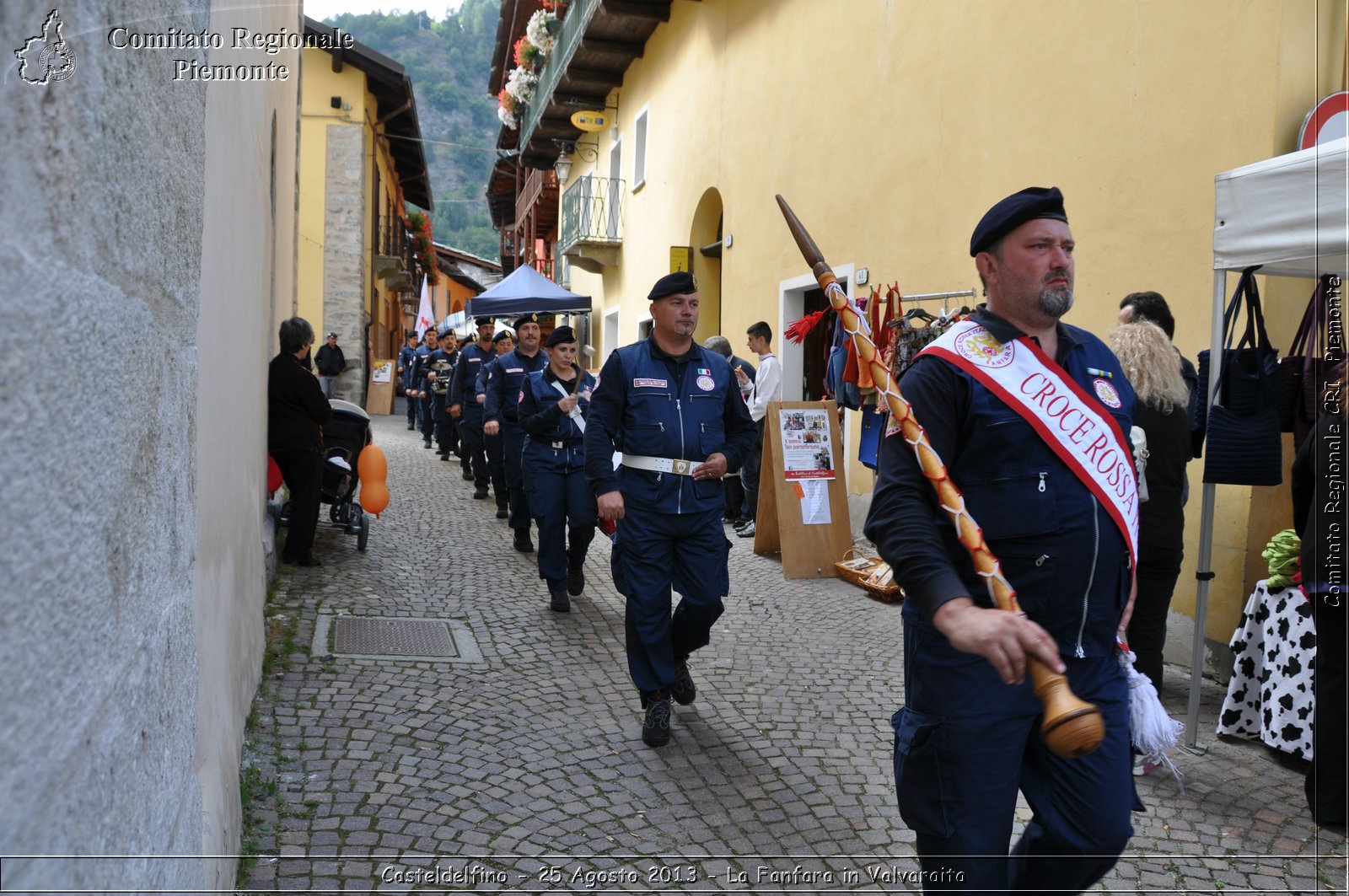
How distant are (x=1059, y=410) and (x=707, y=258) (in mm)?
13891

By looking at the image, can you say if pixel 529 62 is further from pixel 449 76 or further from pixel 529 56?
pixel 449 76

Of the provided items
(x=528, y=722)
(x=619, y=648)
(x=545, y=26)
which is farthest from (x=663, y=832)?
(x=545, y=26)

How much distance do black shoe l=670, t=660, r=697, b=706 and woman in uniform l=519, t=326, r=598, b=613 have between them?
6.74ft

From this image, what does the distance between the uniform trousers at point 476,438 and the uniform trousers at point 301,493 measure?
14.4 feet

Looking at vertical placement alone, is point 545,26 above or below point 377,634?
above

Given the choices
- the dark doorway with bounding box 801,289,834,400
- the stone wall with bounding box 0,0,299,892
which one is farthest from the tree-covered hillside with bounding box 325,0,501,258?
the stone wall with bounding box 0,0,299,892

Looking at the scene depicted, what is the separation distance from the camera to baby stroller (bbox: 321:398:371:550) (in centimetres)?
866

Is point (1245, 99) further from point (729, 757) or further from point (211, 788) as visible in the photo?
point (211, 788)

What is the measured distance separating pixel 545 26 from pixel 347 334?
8813 millimetres

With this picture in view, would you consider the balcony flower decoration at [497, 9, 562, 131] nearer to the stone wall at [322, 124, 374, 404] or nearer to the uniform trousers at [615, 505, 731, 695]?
the stone wall at [322, 124, 374, 404]

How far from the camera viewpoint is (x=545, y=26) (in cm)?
2234

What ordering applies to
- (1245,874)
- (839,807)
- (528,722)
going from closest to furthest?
1. (1245,874)
2. (839,807)
3. (528,722)

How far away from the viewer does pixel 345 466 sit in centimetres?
870

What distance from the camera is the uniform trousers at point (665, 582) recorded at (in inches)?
189
